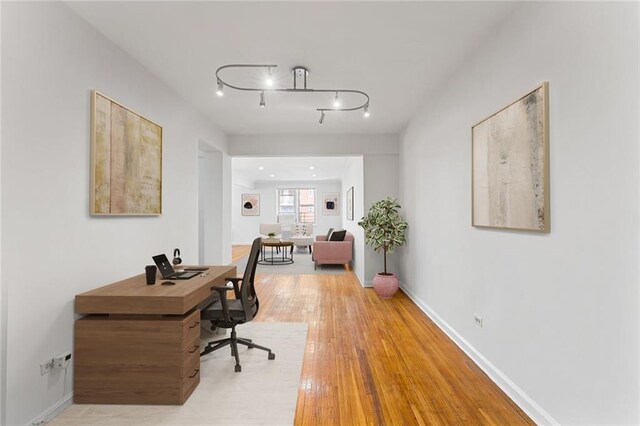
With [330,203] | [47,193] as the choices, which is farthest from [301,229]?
[47,193]

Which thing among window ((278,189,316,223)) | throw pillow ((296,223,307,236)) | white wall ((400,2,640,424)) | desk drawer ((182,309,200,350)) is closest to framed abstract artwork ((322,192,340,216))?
window ((278,189,316,223))

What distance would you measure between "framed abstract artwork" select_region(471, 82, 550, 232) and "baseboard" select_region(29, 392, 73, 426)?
123 inches

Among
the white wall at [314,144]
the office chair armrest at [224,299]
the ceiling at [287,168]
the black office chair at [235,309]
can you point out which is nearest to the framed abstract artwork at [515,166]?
the black office chair at [235,309]

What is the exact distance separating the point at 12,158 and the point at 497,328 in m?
3.25

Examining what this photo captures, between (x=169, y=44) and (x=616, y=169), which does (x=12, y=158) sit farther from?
(x=616, y=169)

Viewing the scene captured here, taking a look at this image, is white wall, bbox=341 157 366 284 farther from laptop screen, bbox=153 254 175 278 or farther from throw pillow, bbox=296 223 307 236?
throw pillow, bbox=296 223 307 236

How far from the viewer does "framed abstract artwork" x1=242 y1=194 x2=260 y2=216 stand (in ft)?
41.2

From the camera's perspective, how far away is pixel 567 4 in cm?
163

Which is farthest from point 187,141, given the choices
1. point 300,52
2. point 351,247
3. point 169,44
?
point 351,247

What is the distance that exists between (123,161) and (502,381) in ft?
11.0

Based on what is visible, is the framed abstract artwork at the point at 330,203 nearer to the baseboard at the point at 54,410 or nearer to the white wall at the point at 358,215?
the white wall at the point at 358,215

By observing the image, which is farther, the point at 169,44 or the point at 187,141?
the point at 187,141

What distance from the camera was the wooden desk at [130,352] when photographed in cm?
204

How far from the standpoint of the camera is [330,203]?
12352mm
